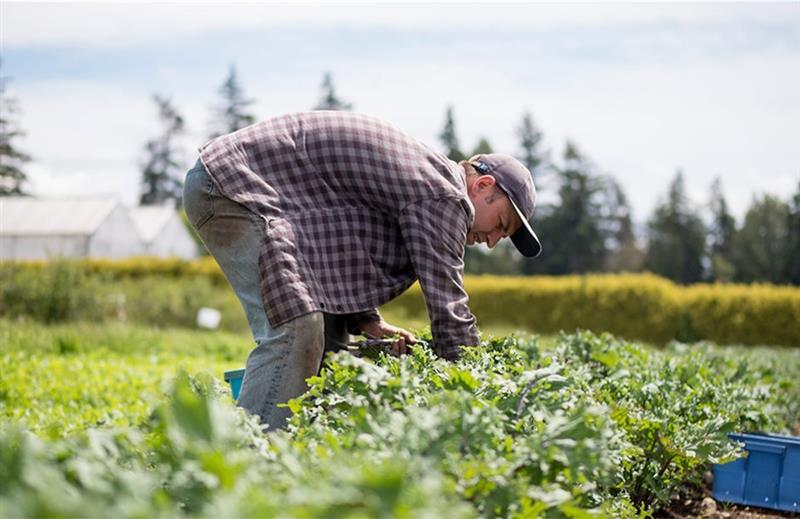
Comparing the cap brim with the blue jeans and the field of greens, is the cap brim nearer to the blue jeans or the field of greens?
the field of greens

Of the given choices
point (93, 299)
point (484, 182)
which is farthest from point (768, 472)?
point (93, 299)

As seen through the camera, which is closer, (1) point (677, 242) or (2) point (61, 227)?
(2) point (61, 227)

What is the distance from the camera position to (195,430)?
165cm

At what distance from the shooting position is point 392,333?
4.10 m

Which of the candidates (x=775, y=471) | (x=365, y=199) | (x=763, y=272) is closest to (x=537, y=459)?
(x=365, y=199)

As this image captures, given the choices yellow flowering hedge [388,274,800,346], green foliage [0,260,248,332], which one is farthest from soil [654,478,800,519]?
yellow flowering hedge [388,274,800,346]

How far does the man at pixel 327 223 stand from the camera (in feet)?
11.6

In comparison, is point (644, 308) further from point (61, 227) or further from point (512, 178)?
point (61, 227)

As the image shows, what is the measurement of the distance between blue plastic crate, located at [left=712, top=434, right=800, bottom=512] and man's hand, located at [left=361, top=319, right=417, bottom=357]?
186 centimetres

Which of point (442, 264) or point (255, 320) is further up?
point (442, 264)

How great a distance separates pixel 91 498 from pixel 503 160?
9.24 feet

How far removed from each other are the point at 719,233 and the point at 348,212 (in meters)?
52.8

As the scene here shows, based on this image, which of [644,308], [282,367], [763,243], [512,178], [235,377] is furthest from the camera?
[763,243]

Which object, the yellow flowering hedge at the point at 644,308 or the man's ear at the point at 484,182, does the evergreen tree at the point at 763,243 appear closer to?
the yellow flowering hedge at the point at 644,308
